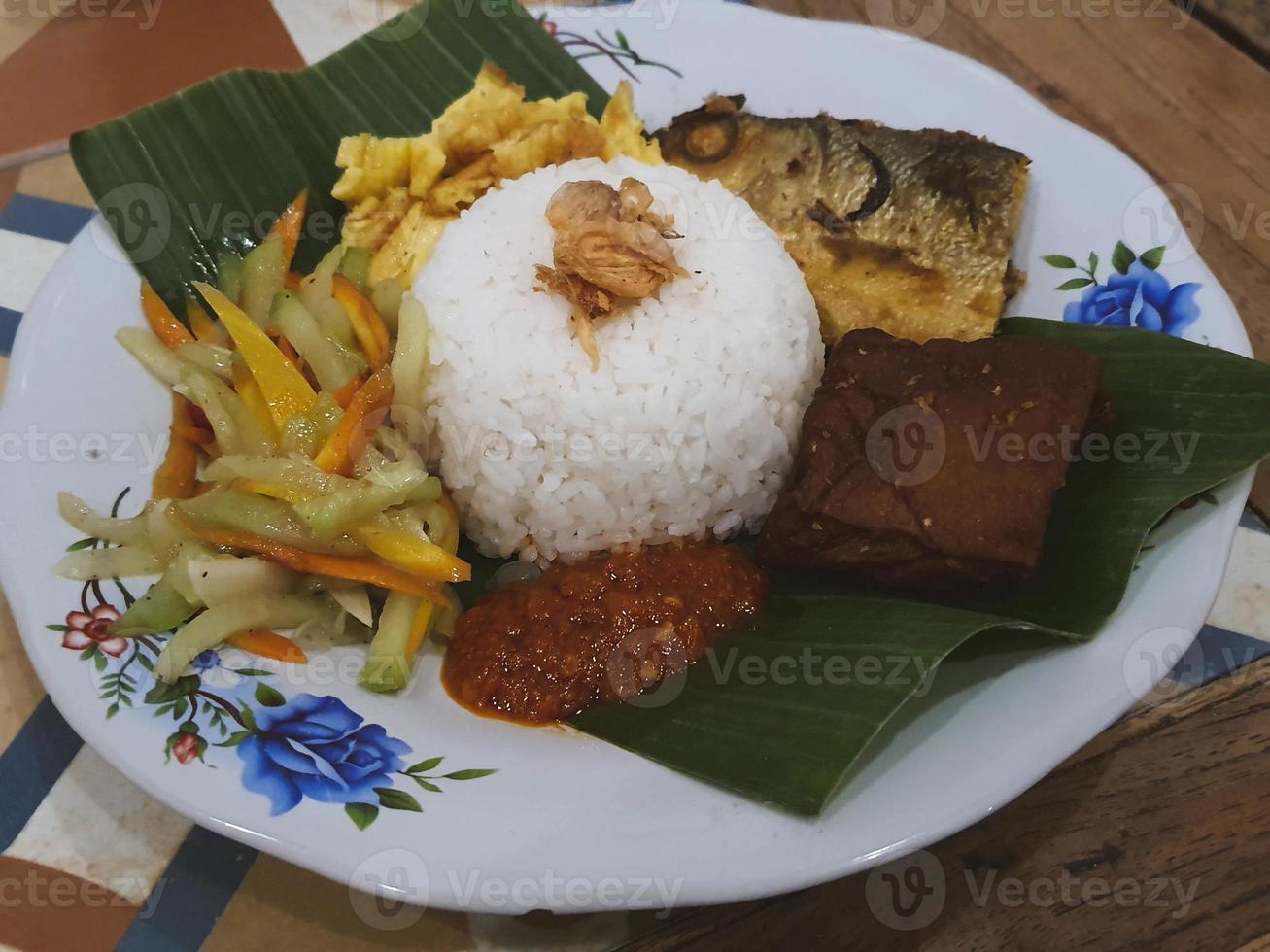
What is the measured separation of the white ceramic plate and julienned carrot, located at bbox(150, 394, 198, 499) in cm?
5

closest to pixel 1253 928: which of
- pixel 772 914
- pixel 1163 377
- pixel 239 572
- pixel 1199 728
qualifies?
pixel 1199 728

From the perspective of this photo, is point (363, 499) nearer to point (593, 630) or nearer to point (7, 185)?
point (593, 630)

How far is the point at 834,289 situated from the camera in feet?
9.33

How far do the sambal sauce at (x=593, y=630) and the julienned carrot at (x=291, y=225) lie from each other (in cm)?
129

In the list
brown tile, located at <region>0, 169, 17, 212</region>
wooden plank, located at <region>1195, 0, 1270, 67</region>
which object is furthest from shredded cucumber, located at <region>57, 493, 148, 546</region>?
wooden plank, located at <region>1195, 0, 1270, 67</region>

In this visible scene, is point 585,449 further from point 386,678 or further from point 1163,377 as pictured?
point 1163,377

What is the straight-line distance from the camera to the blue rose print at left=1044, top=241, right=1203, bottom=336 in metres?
2.56

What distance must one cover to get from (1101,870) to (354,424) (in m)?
2.03

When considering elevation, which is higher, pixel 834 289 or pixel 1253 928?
pixel 834 289

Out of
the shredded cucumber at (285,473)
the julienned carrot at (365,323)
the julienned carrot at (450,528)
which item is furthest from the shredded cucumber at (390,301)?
the shredded cucumber at (285,473)

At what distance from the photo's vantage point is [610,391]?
245 cm

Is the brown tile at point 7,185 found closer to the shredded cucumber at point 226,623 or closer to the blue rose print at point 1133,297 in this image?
the shredded cucumber at point 226,623

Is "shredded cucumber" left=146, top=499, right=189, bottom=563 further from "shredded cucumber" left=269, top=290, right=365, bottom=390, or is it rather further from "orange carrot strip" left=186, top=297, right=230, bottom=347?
"orange carrot strip" left=186, top=297, right=230, bottom=347

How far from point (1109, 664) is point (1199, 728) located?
60cm
